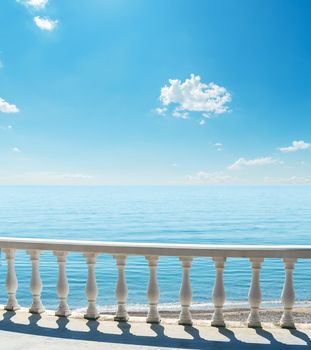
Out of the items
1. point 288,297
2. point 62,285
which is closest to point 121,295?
point 62,285

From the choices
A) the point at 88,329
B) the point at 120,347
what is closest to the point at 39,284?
the point at 88,329

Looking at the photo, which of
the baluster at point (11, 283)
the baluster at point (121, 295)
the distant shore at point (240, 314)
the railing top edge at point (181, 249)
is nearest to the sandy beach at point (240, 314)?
the distant shore at point (240, 314)

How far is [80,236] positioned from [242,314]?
140 feet

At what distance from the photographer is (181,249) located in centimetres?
441

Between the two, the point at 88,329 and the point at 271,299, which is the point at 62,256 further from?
the point at 271,299

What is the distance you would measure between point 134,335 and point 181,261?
0.89 metres

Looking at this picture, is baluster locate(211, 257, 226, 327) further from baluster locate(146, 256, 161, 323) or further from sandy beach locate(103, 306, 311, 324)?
sandy beach locate(103, 306, 311, 324)

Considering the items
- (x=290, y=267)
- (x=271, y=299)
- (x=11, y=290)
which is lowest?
(x=271, y=299)

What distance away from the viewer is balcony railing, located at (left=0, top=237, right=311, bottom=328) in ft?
14.2

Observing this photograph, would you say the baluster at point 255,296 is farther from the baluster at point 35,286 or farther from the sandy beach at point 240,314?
the sandy beach at point 240,314

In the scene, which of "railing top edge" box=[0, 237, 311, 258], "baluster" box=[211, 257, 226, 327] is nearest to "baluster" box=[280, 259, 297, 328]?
"railing top edge" box=[0, 237, 311, 258]

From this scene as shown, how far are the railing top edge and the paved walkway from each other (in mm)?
784

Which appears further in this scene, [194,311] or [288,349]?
[194,311]

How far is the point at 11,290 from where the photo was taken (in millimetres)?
5035
